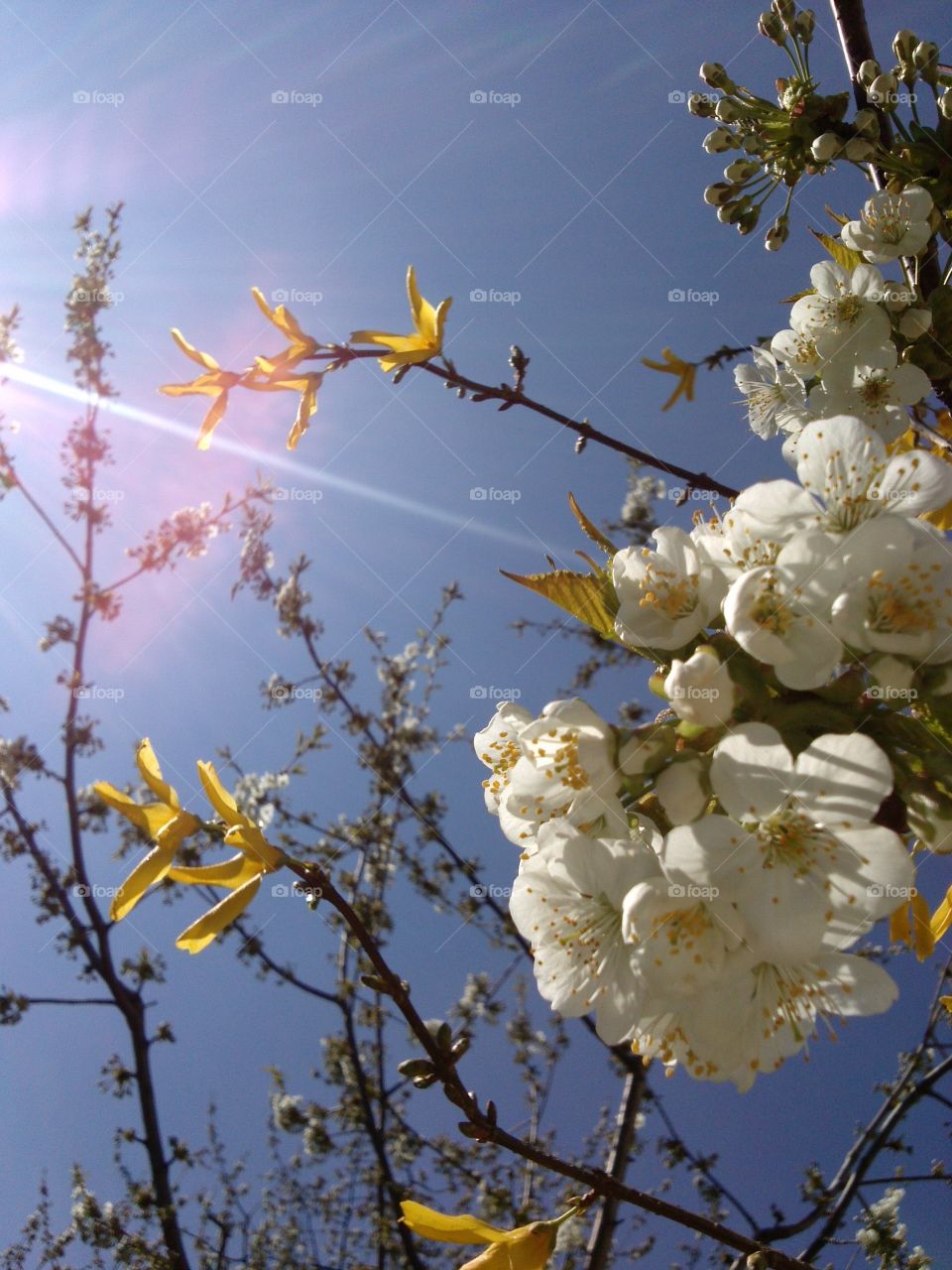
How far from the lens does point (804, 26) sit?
1.66m

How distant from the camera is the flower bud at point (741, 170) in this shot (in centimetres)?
174

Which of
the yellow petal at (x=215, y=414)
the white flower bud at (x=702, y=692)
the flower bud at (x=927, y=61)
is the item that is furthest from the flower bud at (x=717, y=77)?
the white flower bud at (x=702, y=692)

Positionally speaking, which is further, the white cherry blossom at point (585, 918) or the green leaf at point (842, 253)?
the green leaf at point (842, 253)

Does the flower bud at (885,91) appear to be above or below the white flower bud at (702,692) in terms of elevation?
above

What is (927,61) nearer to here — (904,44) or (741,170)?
(904,44)

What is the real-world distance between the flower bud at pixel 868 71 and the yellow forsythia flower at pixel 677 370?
81 cm

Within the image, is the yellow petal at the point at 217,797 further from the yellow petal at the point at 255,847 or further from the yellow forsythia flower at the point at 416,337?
the yellow forsythia flower at the point at 416,337

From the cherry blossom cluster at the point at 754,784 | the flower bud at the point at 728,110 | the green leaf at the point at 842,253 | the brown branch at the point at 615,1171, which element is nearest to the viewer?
the cherry blossom cluster at the point at 754,784

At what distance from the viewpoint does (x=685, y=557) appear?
957mm

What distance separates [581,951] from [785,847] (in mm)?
274

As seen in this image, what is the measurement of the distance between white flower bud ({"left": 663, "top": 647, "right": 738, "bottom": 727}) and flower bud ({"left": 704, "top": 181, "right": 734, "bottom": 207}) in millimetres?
1363

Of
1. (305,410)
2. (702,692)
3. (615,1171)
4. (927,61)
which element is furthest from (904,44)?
(615,1171)

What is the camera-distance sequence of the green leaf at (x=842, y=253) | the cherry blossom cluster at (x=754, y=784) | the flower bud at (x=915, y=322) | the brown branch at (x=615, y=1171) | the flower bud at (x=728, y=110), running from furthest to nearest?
the brown branch at (x=615, y=1171)
the flower bud at (x=728, y=110)
the green leaf at (x=842, y=253)
the flower bud at (x=915, y=322)
the cherry blossom cluster at (x=754, y=784)

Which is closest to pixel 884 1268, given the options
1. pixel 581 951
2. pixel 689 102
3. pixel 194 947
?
pixel 581 951
